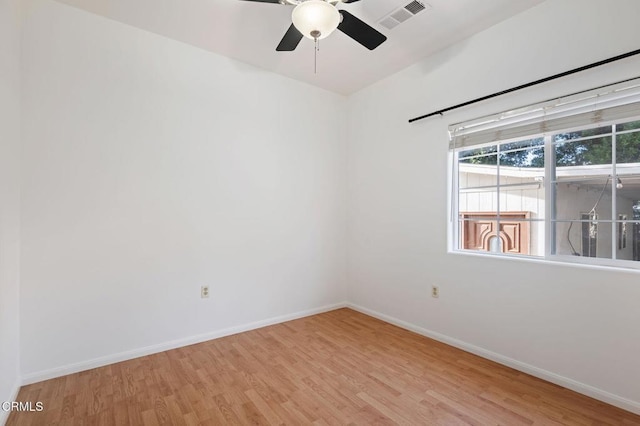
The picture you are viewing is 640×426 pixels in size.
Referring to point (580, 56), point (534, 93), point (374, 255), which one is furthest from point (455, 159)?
point (374, 255)

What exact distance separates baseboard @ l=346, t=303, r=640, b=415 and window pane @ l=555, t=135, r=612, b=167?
151 cm

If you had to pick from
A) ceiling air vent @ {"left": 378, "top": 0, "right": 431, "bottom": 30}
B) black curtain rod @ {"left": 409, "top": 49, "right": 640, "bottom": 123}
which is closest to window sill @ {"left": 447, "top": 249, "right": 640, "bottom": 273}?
black curtain rod @ {"left": 409, "top": 49, "right": 640, "bottom": 123}

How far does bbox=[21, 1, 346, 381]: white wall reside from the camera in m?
2.25

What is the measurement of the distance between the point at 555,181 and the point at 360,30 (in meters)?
A: 1.82

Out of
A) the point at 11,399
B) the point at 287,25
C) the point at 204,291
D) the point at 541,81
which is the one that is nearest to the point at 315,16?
the point at 287,25

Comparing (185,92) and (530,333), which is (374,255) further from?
(185,92)

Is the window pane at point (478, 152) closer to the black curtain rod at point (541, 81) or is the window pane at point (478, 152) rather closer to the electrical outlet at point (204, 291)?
the black curtain rod at point (541, 81)

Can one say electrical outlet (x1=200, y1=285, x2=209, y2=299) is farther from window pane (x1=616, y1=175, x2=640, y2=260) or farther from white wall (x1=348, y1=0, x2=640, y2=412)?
window pane (x1=616, y1=175, x2=640, y2=260)

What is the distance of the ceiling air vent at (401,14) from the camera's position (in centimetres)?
227

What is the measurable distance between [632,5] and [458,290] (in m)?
2.27

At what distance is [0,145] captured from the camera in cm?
176

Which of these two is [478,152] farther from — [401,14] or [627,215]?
[401,14]

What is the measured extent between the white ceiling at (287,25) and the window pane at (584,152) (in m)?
1.09

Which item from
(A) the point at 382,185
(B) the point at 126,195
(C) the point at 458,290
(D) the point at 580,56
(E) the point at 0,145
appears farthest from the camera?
(A) the point at 382,185
